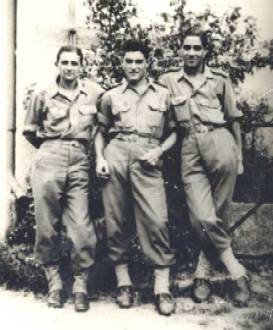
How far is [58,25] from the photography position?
5.30m

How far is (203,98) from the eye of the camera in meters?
4.45

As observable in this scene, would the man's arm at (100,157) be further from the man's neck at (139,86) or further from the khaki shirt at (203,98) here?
the khaki shirt at (203,98)

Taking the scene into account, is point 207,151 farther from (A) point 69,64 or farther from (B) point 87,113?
(A) point 69,64

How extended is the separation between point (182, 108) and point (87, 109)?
2.42 feet

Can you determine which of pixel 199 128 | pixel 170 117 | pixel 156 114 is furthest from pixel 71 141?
pixel 199 128

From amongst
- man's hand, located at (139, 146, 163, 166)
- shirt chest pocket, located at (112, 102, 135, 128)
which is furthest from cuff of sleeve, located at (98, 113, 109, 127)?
man's hand, located at (139, 146, 163, 166)

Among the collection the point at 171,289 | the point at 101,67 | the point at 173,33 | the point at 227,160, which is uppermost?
the point at 173,33

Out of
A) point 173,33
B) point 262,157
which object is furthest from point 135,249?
point 173,33

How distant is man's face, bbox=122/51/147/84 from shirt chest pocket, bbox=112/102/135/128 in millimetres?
211

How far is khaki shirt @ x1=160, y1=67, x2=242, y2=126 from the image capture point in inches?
174

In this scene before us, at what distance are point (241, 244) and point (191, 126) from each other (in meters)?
1.46

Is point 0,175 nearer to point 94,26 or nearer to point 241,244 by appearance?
point 94,26

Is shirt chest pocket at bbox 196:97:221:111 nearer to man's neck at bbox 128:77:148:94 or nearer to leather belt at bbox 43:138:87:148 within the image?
man's neck at bbox 128:77:148:94

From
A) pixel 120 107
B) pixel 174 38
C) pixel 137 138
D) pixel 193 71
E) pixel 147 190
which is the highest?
pixel 174 38
